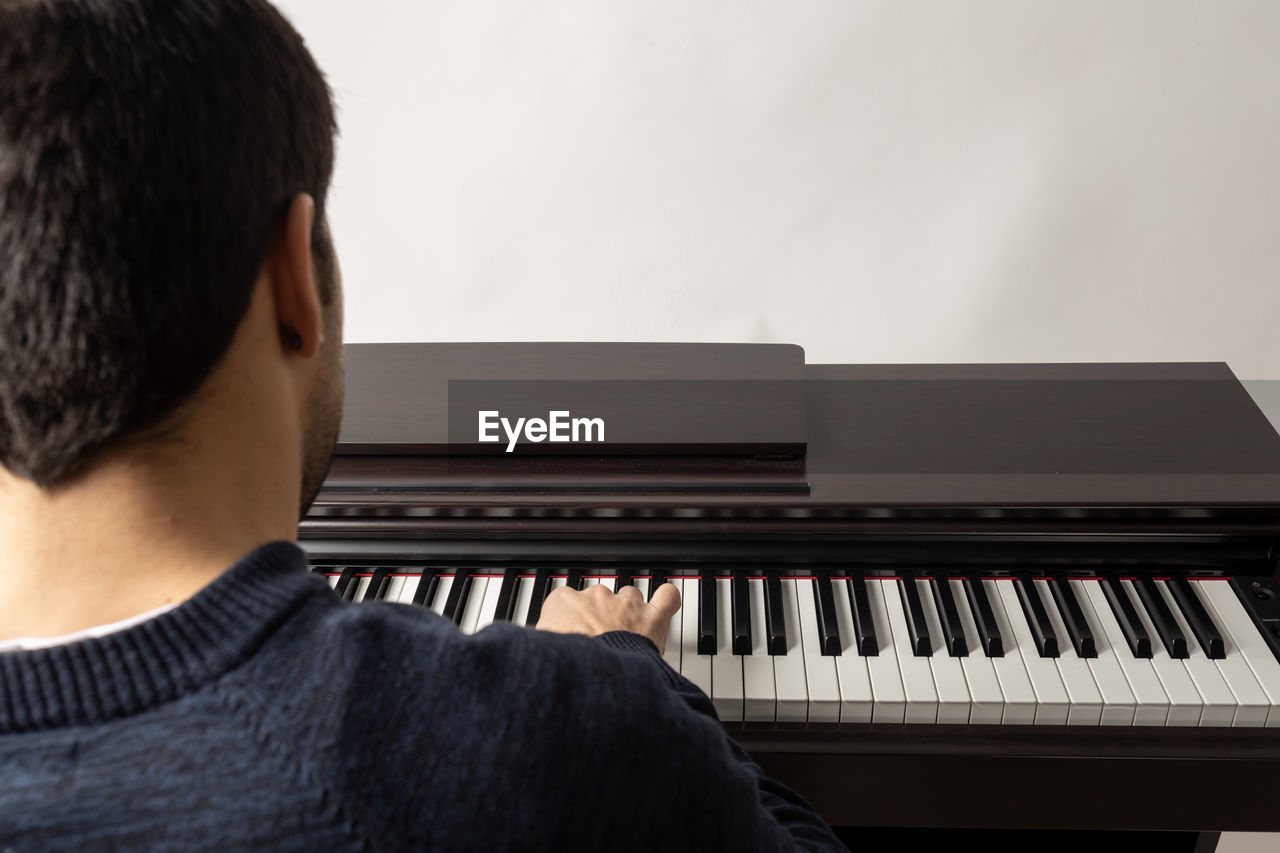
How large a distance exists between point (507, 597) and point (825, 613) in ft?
1.59

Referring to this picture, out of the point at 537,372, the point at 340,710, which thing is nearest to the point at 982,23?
the point at 537,372

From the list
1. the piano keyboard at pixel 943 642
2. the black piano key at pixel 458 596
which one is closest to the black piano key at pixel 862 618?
the piano keyboard at pixel 943 642

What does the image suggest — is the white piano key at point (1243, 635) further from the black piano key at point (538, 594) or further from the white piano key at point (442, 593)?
the white piano key at point (442, 593)

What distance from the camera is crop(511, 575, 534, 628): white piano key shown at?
1.48m

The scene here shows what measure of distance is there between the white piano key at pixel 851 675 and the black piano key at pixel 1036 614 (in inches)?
10.0

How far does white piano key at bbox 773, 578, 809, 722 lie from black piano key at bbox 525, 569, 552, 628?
36 cm

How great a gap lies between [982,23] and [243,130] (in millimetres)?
1617

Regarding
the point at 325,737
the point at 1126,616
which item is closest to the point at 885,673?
the point at 1126,616

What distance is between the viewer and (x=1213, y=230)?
204 cm

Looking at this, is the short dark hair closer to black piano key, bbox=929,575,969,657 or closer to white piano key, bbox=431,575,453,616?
white piano key, bbox=431,575,453,616

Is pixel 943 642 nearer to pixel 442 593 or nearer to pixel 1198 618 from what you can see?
pixel 1198 618

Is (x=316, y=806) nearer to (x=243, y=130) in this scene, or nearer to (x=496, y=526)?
(x=243, y=130)

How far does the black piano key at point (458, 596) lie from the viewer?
4.84ft

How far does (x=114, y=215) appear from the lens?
0.63 metres
